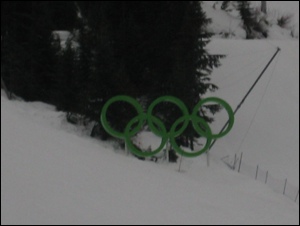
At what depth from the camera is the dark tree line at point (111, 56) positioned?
1027 cm

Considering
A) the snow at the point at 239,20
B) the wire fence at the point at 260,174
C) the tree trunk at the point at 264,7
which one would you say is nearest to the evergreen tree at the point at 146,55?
the wire fence at the point at 260,174

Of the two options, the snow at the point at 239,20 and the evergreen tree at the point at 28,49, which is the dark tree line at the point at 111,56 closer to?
the evergreen tree at the point at 28,49

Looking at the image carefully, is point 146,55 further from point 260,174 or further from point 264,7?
point 264,7

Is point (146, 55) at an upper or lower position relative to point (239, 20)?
lower

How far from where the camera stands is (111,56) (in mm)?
10336

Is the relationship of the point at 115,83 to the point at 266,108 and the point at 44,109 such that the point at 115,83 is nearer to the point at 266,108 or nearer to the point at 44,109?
the point at 44,109

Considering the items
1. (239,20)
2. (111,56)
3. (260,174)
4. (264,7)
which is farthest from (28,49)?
(264,7)

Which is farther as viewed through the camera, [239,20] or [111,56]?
[239,20]

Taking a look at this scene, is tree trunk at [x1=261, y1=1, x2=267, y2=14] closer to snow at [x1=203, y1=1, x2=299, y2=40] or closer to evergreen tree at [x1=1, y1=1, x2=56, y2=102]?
snow at [x1=203, y1=1, x2=299, y2=40]

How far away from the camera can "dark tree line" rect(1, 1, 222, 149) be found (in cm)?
1027

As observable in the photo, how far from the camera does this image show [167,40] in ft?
43.3

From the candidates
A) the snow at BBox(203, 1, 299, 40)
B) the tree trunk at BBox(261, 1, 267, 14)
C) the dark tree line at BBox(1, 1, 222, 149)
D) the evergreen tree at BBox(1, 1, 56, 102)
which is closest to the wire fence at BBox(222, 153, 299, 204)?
the dark tree line at BBox(1, 1, 222, 149)

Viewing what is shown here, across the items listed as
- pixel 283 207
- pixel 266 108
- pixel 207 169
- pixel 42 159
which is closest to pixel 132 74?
pixel 207 169

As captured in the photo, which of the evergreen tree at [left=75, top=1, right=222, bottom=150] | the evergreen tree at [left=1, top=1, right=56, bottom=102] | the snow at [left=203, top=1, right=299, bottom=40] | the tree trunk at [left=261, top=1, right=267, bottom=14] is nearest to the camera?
the evergreen tree at [left=75, top=1, right=222, bottom=150]
